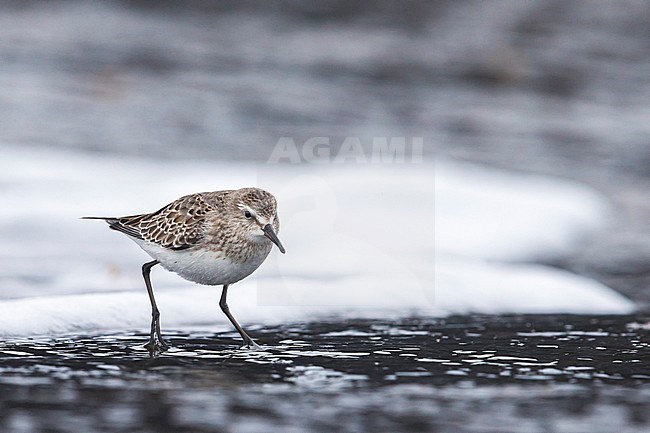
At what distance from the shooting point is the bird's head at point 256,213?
425 cm

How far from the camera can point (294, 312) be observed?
A: 5.06 metres

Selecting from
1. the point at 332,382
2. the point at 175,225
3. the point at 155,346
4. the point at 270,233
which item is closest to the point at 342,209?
the point at 175,225

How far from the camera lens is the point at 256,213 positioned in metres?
4.30

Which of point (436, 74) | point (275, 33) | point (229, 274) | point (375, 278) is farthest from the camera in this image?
point (275, 33)

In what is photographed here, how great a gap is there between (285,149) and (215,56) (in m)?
4.11

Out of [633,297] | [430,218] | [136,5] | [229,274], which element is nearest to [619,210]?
[430,218]

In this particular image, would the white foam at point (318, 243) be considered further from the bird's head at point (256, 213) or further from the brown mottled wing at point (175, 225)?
the bird's head at point (256, 213)

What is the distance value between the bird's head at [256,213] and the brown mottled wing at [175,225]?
160mm

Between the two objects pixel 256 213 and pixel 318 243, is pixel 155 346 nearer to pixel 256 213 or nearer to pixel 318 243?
pixel 256 213

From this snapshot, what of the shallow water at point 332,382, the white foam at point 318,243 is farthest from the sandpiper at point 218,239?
the white foam at point 318,243

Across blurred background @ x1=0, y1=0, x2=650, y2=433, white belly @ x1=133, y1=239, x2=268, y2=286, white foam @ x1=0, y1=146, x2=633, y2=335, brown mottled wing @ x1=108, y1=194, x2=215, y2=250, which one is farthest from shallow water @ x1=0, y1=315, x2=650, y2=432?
white foam @ x1=0, y1=146, x2=633, y2=335

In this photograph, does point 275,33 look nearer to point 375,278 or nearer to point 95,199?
point 95,199

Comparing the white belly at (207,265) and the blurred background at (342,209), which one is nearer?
the blurred background at (342,209)

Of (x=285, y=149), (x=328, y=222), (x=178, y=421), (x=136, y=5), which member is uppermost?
(x=136, y=5)
